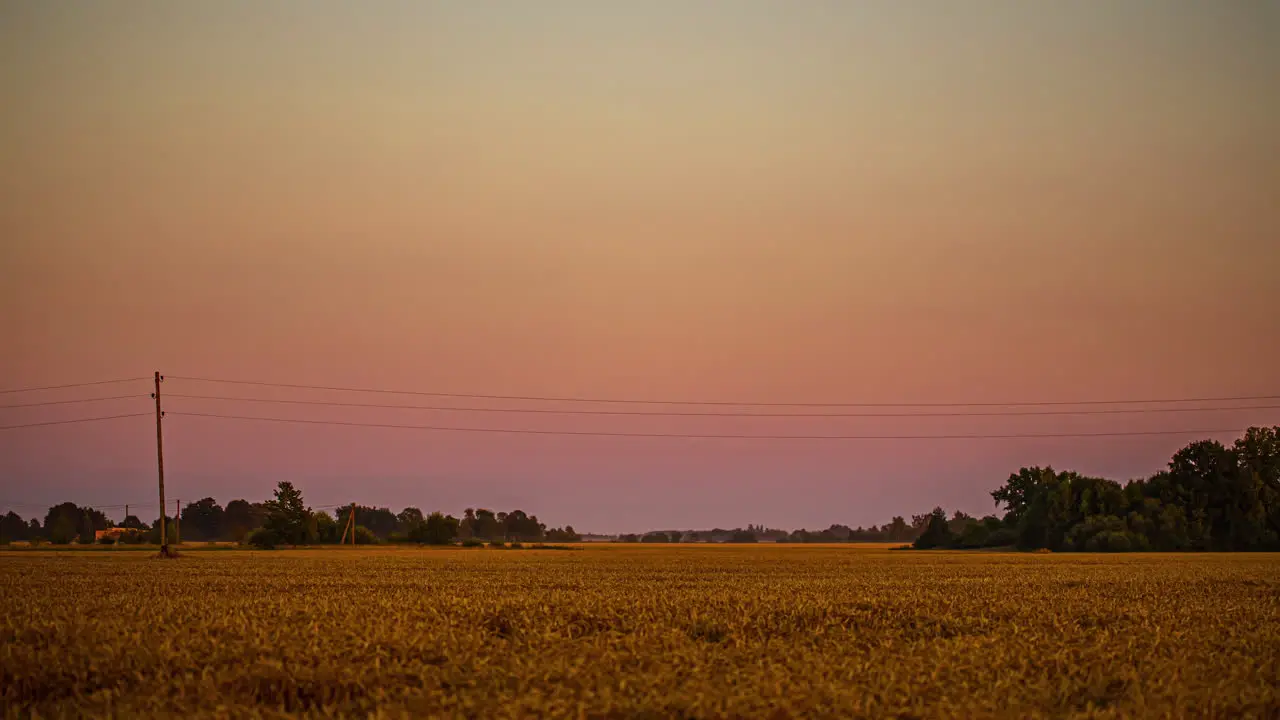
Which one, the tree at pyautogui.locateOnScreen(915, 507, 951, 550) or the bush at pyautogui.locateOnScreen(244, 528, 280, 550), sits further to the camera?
the tree at pyautogui.locateOnScreen(915, 507, 951, 550)

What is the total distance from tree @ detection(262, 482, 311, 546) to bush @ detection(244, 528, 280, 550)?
0.46 metres

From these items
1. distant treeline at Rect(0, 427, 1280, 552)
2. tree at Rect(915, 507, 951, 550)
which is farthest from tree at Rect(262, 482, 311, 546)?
tree at Rect(915, 507, 951, 550)

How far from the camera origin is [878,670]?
40.5 feet

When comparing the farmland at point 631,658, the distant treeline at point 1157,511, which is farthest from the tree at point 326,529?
the farmland at point 631,658

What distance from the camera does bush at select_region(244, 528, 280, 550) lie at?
9450cm

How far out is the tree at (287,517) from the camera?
3836 inches

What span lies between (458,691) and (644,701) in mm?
2192

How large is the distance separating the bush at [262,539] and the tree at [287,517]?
18.3 inches

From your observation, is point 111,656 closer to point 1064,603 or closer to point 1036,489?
point 1064,603

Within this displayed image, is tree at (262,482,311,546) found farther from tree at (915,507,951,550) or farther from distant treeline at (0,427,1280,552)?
tree at (915,507,951,550)

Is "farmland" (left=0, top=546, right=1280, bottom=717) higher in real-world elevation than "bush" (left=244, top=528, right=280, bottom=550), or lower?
higher

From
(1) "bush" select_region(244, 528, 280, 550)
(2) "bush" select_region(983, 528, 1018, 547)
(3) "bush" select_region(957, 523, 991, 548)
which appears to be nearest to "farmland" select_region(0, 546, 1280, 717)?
(1) "bush" select_region(244, 528, 280, 550)

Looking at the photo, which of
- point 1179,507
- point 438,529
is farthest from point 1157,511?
point 438,529

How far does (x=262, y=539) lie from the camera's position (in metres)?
95.0
